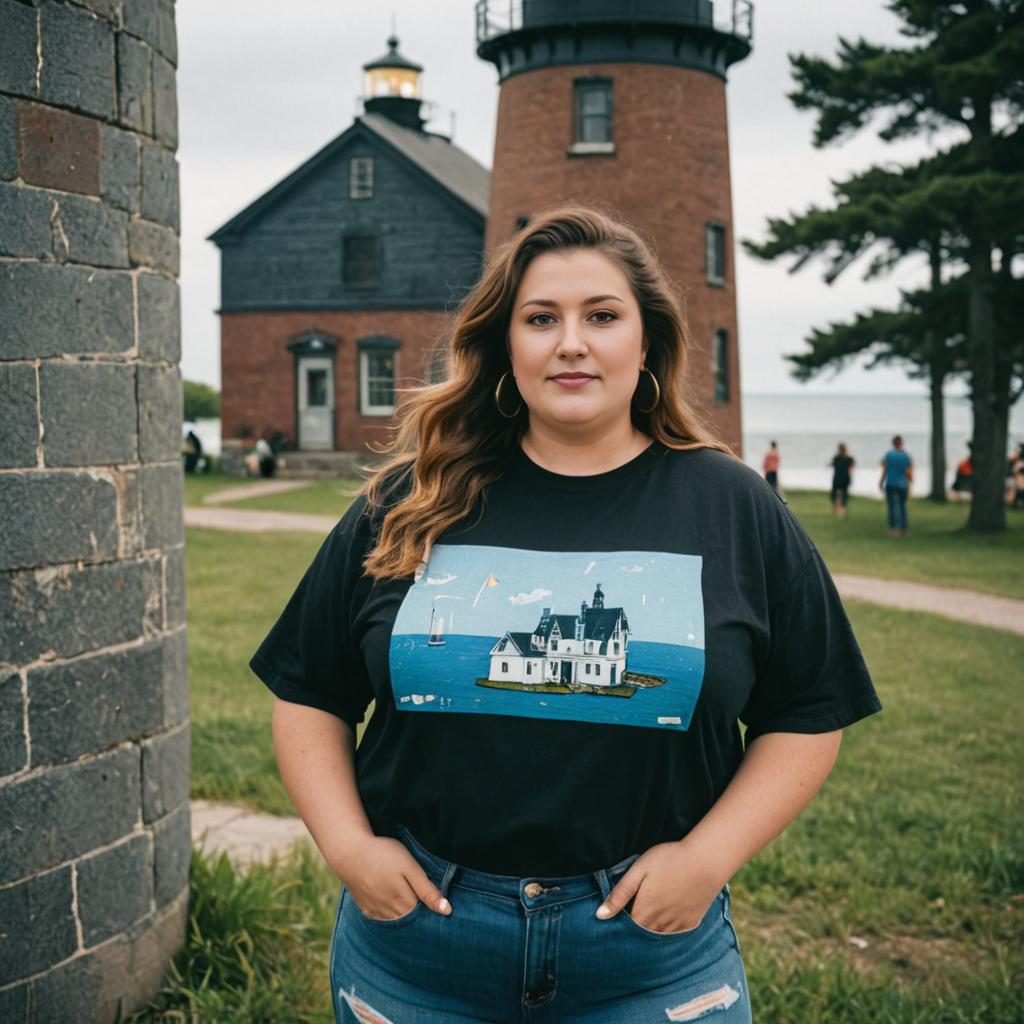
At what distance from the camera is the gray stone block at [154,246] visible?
Result: 14.1 ft

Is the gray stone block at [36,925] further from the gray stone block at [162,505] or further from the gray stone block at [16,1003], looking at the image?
the gray stone block at [162,505]

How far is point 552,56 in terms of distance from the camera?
27.3 metres

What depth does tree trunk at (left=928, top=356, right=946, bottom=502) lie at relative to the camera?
104ft

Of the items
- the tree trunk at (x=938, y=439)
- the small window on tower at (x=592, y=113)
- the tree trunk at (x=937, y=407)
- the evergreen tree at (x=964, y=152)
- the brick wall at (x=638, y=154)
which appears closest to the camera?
the evergreen tree at (x=964, y=152)

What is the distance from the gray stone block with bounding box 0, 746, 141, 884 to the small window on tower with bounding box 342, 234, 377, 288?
31628 mm

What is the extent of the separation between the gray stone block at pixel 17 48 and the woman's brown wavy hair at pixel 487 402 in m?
1.84

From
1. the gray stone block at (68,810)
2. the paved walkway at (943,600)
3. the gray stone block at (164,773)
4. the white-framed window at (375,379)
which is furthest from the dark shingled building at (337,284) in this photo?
the gray stone block at (68,810)

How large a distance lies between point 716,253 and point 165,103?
2587 centimetres

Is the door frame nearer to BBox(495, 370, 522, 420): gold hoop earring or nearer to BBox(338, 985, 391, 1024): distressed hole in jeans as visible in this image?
BBox(495, 370, 522, 420): gold hoop earring

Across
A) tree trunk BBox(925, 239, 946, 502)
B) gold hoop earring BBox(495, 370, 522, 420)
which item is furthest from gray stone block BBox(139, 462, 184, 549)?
tree trunk BBox(925, 239, 946, 502)

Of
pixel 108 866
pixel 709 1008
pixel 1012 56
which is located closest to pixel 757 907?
pixel 108 866

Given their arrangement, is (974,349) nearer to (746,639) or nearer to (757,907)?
(757,907)

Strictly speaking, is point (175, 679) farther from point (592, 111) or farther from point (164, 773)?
point (592, 111)

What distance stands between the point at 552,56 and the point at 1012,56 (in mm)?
10201
